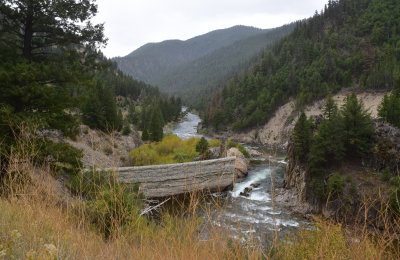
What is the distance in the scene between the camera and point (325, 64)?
8406 cm

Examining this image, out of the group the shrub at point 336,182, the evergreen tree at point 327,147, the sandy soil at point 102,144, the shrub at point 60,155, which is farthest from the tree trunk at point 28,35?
the evergreen tree at point 327,147

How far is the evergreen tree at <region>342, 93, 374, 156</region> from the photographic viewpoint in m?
23.3

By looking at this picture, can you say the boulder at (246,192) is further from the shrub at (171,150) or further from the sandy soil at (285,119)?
the sandy soil at (285,119)

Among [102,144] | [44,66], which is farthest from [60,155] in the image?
[102,144]

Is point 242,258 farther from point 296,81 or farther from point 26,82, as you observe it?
point 296,81

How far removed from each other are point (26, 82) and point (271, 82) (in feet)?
300

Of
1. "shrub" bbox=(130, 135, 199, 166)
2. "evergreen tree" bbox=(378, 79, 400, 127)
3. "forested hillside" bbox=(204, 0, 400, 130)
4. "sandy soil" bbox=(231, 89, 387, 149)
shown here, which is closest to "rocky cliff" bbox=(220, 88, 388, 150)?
"sandy soil" bbox=(231, 89, 387, 149)

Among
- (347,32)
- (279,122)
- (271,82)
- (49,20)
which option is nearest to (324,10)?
(347,32)

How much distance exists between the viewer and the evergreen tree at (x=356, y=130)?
23.3 m

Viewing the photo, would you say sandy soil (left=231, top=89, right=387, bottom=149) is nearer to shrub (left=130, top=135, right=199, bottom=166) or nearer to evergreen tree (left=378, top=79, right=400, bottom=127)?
shrub (left=130, top=135, right=199, bottom=166)

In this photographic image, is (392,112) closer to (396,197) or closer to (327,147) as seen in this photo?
(327,147)

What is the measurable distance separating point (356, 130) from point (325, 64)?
6671 cm

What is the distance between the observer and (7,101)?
30.3 ft

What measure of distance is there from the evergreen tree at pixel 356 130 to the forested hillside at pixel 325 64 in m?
47.7
